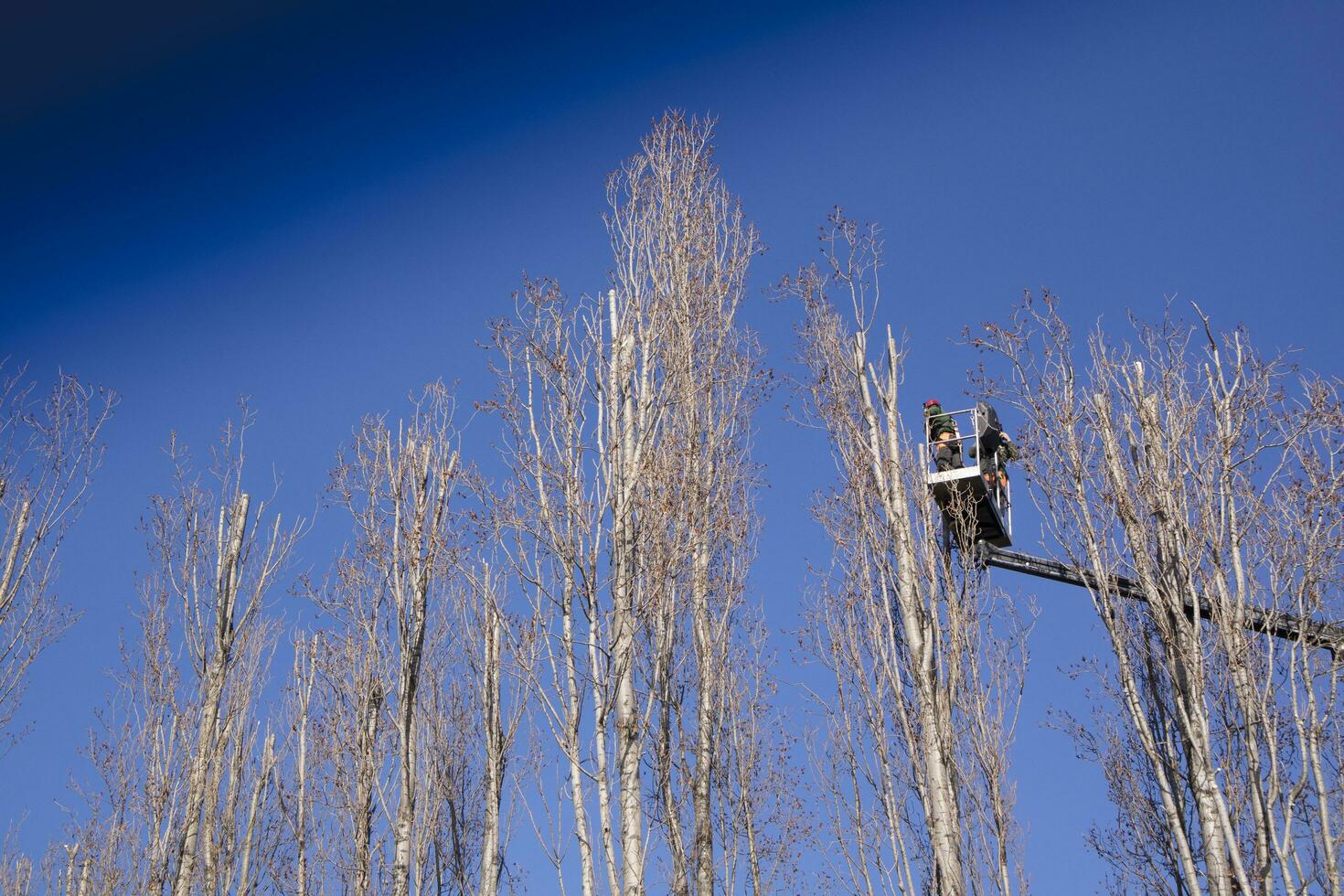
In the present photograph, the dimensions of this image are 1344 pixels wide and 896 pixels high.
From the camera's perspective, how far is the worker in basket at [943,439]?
1213 cm

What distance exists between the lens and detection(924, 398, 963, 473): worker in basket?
39.8ft

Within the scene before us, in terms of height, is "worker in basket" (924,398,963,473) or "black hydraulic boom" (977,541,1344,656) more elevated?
"worker in basket" (924,398,963,473)

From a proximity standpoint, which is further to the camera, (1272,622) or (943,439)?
(943,439)

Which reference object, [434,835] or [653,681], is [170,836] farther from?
[653,681]

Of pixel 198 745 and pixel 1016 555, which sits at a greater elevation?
pixel 1016 555

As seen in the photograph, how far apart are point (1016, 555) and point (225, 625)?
8.58 meters

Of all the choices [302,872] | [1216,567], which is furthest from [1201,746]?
[302,872]

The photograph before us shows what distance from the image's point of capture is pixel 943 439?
12344mm

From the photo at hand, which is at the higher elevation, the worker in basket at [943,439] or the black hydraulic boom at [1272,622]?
the worker in basket at [943,439]

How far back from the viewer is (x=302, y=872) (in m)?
14.9

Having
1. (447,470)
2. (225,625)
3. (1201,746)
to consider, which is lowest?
(1201,746)

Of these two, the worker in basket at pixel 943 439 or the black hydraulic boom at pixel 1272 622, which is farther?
the worker in basket at pixel 943 439

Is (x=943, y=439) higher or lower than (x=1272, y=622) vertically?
higher

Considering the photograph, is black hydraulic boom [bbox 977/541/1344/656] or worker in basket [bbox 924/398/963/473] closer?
black hydraulic boom [bbox 977/541/1344/656]
